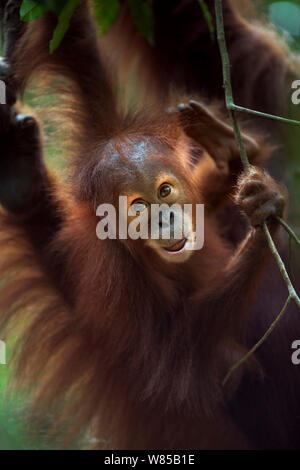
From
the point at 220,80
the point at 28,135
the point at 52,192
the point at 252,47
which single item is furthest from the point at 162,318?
the point at 252,47

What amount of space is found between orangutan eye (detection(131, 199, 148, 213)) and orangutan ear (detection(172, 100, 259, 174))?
1.11 feet

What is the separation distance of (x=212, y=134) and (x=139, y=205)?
41 cm

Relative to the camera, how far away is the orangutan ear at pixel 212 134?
2051mm

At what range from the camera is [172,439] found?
204cm

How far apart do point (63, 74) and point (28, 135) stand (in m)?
0.27

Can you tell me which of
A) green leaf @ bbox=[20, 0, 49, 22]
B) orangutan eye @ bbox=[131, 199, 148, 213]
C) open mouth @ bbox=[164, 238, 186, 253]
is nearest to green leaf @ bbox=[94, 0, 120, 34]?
green leaf @ bbox=[20, 0, 49, 22]

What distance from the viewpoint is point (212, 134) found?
211cm

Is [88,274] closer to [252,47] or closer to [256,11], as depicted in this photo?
[252,47]
